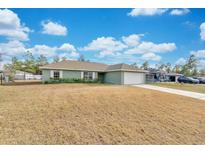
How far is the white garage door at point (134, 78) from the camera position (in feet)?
69.1

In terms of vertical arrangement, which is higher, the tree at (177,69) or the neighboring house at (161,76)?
the tree at (177,69)

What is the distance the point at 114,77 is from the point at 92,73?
333cm

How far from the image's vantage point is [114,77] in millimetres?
22016

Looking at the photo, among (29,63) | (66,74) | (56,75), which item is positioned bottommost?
(56,75)

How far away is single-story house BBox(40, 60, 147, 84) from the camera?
66.4ft

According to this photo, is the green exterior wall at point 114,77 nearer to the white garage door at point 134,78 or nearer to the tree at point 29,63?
the white garage door at point 134,78

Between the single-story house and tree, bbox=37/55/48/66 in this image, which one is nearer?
the single-story house

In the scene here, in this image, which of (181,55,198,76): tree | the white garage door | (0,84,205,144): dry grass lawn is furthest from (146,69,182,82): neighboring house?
(0,84,205,144): dry grass lawn

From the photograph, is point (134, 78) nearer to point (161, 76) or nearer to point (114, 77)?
point (114, 77)

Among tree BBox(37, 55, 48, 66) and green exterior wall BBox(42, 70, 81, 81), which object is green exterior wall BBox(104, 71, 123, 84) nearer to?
green exterior wall BBox(42, 70, 81, 81)

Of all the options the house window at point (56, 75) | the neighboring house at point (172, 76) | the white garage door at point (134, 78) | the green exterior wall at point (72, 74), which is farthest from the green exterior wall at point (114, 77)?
the neighboring house at point (172, 76)

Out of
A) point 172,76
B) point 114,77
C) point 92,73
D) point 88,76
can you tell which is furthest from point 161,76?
point 88,76
